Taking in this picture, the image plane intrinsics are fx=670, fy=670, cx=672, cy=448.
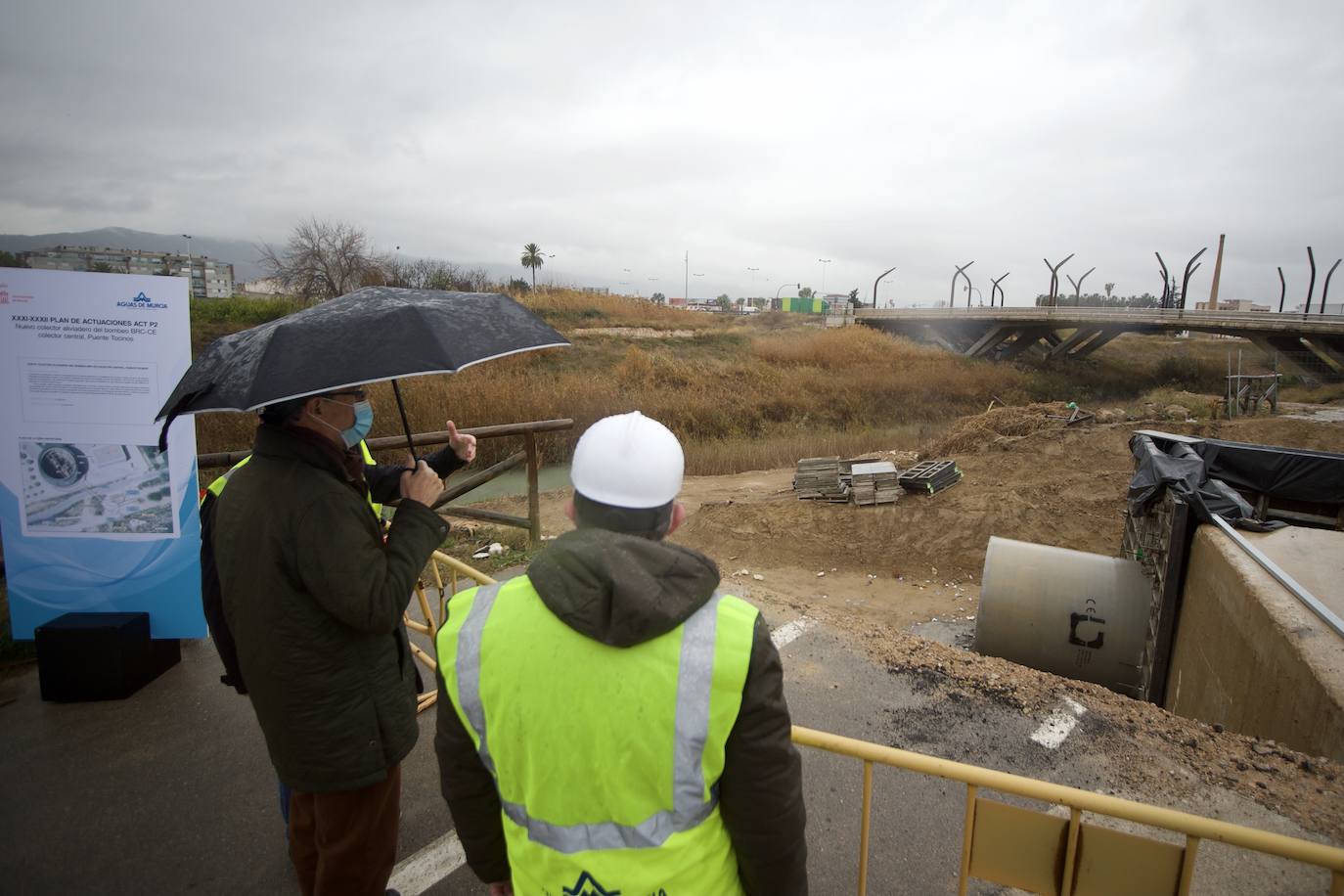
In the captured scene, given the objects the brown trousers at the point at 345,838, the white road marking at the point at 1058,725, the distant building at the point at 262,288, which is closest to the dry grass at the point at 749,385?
the white road marking at the point at 1058,725

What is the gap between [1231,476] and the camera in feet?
22.6

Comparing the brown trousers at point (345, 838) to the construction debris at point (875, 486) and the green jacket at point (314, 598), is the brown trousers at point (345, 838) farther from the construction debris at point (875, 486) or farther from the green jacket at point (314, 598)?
the construction debris at point (875, 486)

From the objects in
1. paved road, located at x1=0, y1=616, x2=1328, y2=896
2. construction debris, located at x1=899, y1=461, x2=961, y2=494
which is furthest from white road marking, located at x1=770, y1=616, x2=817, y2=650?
construction debris, located at x1=899, y1=461, x2=961, y2=494

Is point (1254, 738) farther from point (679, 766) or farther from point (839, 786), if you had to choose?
point (679, 766)

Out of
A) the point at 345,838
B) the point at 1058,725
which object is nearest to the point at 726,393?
the point at 1058,725

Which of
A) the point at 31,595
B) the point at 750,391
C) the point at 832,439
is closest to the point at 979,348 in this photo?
the point at 750,391

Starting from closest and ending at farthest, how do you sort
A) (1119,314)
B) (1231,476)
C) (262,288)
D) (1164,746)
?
(1164,746)
(1231,476)
(1119,314)
(262,288)

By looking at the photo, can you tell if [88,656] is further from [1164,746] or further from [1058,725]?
[1164,746]

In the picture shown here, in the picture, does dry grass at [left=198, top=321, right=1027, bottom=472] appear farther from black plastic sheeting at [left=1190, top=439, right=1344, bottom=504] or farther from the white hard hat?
the white hard hat

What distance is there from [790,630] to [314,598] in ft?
11.9

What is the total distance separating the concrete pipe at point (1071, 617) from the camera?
6.07 m

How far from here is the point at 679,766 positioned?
1170 mm

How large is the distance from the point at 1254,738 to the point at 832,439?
16348mm

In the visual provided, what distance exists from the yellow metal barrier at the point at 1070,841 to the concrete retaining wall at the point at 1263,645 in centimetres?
233
